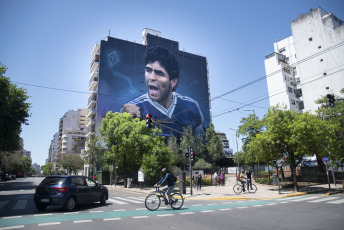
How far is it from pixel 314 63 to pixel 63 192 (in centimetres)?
5495

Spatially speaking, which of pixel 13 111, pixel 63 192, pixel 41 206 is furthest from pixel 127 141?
pixel 63 192

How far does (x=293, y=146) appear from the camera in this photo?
61.7ft

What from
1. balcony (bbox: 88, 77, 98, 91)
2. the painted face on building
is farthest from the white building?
balcony (bbox: 88, 77, 98, 91)

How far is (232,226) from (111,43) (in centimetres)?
6200

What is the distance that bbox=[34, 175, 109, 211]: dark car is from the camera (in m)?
9.73

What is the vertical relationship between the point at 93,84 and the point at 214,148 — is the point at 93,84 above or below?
above

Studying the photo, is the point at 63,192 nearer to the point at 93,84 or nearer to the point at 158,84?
the point at 93,84

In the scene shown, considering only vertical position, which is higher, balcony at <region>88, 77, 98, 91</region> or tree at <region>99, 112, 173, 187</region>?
balcony at <region>88, 77, 98, 91</region>

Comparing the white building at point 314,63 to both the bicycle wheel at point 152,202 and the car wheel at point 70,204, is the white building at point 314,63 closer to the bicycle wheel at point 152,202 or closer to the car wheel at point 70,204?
the bicycle wheel at point 152,202

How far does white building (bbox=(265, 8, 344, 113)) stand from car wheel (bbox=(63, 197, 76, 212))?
41.6 m

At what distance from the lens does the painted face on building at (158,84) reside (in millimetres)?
65750

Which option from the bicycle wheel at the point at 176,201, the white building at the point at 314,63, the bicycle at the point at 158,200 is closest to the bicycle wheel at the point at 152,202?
the bicycle at the point at 158,200

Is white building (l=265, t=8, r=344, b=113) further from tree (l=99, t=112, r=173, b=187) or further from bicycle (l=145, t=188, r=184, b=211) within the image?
bicycle (l=145, t=188, r=184, b=211)

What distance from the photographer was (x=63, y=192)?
9.85 metres
